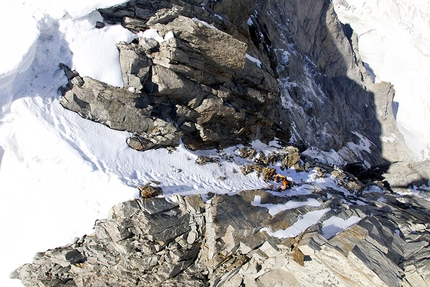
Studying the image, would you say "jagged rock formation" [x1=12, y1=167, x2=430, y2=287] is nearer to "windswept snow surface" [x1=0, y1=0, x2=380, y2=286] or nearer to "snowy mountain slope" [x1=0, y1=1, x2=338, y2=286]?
"windswept snow surface" [x1=0, y1=0, x2=380, y2=286]

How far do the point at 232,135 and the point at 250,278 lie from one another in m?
10.7

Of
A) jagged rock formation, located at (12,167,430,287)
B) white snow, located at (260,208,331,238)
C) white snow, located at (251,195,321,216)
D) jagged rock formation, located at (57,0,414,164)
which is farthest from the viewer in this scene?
jagged rock formation, located at (57,0,414,164)

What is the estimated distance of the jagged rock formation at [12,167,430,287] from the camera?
10453 millimetres

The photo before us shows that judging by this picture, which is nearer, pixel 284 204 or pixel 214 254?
pixel 214 254

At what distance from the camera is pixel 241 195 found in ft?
46.0

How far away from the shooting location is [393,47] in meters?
69.4

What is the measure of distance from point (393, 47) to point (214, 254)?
3056 inches

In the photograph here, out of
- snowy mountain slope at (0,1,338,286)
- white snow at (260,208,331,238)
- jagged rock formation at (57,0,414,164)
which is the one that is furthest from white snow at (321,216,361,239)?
jagged rock formation at (57,0,414,164)

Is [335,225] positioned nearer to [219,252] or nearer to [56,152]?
[219,252]

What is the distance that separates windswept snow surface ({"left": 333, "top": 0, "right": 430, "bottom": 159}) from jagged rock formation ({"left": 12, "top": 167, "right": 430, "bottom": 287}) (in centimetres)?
6728

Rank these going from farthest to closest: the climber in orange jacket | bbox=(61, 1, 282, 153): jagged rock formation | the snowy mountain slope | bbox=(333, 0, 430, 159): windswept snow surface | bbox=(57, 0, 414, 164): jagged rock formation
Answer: bbox=(333, 0, 430, 159): windswept snow surface → the climber in orange jacket → bbox=(57, 0, 414, 164): jagged rock formation → bbox=(61, 1, 282, 153): jagged rock formation → the snowy mountain slope

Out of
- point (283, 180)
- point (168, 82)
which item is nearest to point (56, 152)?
point (168, 82)

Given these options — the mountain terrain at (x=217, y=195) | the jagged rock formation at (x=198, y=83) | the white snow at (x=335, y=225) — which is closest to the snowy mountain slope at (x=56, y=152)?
the mountain terrain at (x=217, y=195)

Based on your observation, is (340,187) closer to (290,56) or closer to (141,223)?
(141,223)
